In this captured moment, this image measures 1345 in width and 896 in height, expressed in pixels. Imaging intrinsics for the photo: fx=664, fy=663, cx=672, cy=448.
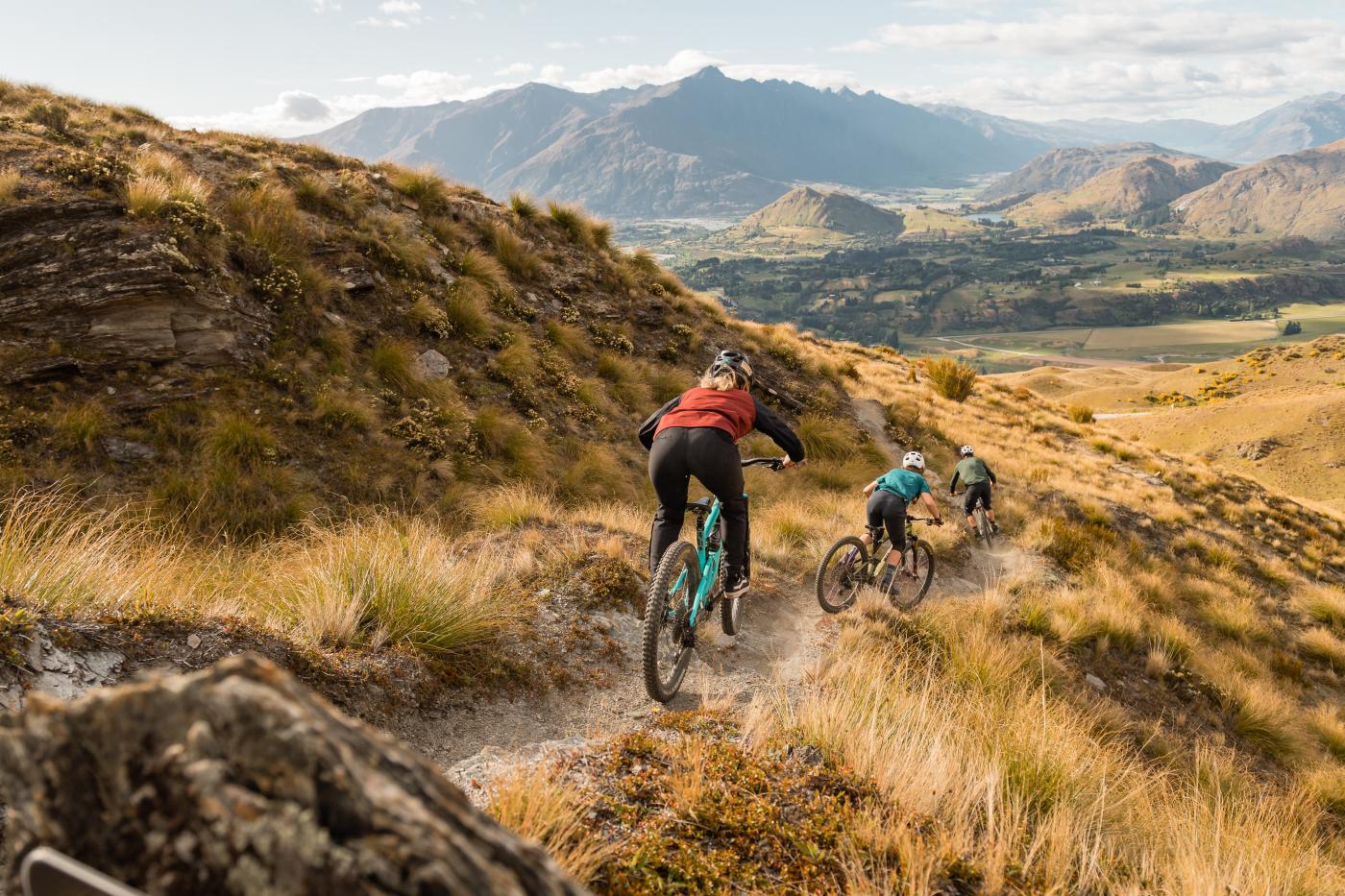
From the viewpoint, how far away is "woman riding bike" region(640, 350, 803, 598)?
5.43 meters

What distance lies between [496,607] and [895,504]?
5406 millimetres

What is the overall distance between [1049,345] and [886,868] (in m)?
210

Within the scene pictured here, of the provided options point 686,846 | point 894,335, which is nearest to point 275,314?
point 686,846

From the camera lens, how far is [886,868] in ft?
9.80

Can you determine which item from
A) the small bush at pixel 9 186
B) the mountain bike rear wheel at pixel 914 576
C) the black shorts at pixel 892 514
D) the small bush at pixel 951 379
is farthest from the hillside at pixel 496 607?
the small bush at pixel 951 379

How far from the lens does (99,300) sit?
852cm

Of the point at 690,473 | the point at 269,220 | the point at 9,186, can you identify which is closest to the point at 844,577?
the point at 690,473

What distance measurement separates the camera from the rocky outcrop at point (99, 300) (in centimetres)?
816

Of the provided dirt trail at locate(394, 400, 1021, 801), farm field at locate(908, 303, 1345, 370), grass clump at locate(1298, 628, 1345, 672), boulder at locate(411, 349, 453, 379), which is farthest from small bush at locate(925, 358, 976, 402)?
farm field at locate(908, 303, 1345, 370)

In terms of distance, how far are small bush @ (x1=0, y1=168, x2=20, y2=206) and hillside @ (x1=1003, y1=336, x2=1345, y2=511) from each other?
37112 mm

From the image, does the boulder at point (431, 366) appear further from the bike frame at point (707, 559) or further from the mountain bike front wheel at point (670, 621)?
the mountain bike front wheel at point (670, 621)

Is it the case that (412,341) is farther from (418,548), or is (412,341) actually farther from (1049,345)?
(1049,345)

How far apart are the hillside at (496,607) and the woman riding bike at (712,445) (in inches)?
53.1

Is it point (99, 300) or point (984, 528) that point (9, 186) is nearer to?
point (99, 300)
